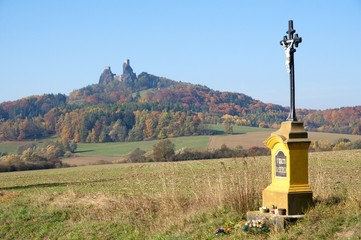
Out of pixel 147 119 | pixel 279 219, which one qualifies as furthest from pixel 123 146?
pixel 279 219

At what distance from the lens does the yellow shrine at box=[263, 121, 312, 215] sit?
10883mm

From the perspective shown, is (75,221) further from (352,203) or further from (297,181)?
(352,203)

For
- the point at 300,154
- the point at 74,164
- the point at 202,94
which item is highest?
the point at 202,94

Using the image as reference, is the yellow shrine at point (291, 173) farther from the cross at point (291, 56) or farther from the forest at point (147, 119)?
the forest at point (147, 119)

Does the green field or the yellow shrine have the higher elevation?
the yellow shrine

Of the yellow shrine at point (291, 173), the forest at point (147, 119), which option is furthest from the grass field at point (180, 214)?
the forest at point (147, 119)

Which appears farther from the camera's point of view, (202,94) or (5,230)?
(202,94)

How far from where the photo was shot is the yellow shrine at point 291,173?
10.9m

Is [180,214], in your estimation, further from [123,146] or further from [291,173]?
[123,146]

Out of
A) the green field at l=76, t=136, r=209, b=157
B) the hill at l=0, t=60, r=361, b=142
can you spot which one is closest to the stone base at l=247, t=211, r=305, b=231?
the green field at l=76, t=136, r=209, b=157

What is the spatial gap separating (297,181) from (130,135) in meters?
Result: 79.3

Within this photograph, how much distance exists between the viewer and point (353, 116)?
71.2m

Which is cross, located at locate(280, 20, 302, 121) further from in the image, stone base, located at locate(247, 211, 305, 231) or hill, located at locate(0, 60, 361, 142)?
hill, located at locate(0, 60, 361, 142)

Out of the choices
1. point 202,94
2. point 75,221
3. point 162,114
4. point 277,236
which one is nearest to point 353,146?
point 162,114
